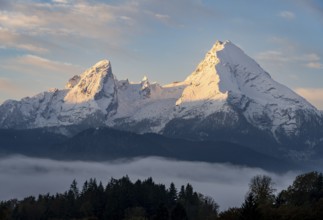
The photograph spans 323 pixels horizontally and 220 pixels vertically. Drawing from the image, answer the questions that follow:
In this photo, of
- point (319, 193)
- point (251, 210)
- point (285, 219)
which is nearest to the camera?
point (251, 210)

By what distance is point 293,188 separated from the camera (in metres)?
195

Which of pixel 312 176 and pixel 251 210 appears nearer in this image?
pixel 251 210

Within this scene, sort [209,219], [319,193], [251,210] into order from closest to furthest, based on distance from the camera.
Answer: [251,210]
[319,193]
[209,219]

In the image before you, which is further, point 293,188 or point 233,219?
point 293,188

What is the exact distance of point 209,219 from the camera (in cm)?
19950

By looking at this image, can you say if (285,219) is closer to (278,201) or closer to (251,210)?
(251,210)

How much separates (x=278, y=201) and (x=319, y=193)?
1138 centimetres

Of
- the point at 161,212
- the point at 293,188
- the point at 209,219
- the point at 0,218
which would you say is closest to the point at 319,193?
the point at 293,188

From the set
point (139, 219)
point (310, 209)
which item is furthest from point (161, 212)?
point (310, 209)

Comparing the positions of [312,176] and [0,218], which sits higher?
[312,176]

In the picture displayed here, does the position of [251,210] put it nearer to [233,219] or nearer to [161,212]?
[233,219]

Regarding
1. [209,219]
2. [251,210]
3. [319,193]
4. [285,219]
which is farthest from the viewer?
[209,219]

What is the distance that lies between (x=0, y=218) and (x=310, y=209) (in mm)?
84749

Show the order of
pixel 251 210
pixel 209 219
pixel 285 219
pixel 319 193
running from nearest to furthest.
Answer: pixel 251 210, pixel 285 219, pixel 319 193, pixel 209 219
